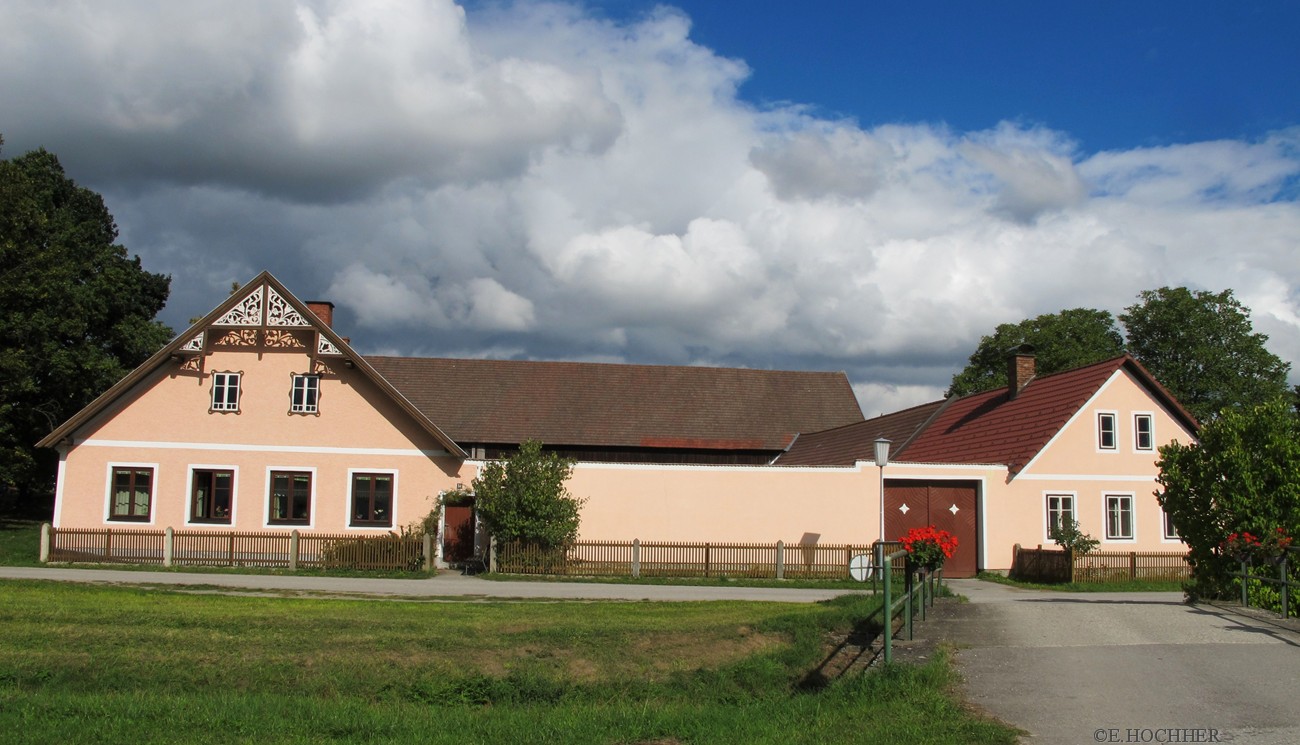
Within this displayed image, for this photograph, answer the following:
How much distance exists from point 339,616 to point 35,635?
4.10 m

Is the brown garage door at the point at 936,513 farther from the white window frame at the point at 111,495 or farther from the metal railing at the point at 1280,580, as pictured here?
the white window frame at the point at 111,495

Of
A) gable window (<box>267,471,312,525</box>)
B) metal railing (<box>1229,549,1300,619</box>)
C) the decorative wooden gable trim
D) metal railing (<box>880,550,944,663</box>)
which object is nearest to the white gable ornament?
the decorative wooden gable trim

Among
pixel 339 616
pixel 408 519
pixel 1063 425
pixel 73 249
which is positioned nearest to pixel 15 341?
pixel 73 249

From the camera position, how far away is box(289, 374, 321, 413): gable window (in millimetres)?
30062

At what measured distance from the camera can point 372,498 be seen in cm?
2964

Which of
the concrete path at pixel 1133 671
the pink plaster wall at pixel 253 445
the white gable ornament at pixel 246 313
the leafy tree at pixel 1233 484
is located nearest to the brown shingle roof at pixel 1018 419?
the leafy tree at pixel 1233 484

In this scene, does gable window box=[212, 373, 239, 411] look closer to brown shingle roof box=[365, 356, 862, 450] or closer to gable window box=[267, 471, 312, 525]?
gable window box=[267, 471, 312, 525]

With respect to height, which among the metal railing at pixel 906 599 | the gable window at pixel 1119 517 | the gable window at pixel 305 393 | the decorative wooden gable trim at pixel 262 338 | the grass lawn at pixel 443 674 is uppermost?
the decorative wooden gable trim at pixel 262 338

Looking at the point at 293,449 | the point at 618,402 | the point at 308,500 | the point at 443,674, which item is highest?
the point at 618,402

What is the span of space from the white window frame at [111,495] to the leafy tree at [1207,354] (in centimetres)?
5063

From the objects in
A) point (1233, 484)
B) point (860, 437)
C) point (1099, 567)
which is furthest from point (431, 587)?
point (860, 437)

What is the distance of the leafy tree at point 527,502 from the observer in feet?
86.6

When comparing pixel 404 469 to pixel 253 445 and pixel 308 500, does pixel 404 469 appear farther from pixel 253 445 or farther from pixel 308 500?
pixel 253 445
